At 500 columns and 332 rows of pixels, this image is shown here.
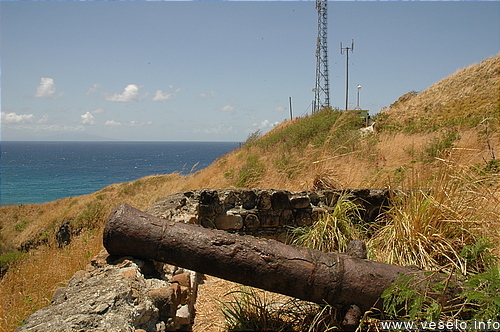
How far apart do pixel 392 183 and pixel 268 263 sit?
16.0 feet

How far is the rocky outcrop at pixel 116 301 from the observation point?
6.92ft

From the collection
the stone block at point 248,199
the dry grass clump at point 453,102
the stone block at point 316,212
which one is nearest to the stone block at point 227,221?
the stone block at point 248,199

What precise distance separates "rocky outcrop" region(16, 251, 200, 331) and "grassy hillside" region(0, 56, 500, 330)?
1850 mm

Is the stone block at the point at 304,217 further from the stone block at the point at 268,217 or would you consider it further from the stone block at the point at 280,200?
the stone block at the point at 268,217

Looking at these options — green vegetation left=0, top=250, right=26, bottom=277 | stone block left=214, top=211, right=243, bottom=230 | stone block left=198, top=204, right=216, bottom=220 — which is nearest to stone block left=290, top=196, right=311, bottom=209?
stone block left=214, top=211, right=243, bottom=230

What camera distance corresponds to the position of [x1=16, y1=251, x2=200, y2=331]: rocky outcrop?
211 centimetres

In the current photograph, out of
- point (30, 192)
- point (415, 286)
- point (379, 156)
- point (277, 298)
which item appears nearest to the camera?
point (415, 286)

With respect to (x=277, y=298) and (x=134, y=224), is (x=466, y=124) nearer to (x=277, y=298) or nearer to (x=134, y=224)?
(x=277, y=298)

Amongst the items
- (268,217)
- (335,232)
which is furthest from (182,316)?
(268,217)

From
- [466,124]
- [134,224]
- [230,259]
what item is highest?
[466,124]

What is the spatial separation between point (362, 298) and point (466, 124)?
11134mm

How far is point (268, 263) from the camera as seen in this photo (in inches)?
109

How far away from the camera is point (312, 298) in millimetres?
2818

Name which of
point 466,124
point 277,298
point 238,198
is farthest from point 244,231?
point 466,124
